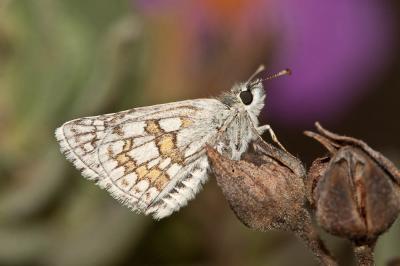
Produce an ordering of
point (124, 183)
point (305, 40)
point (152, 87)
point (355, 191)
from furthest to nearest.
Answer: point (305, 40) → point (152, 87) → point (124, 183) → point (355, 191)

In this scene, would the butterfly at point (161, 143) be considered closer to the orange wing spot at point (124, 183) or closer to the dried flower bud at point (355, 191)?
the orange wing spot at point (124, 183)

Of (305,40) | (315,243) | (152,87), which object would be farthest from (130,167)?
(305,40)

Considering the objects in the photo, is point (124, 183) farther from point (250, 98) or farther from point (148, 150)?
point (250, 98)

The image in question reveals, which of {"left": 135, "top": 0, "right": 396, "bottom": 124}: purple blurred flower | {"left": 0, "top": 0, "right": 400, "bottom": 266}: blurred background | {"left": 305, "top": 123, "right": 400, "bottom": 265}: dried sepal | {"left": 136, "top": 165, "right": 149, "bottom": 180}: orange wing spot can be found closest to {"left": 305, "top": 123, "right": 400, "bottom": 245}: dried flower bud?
{"left": 305, "top": 123, "right": 400, "bottom": 265}: dried sepal

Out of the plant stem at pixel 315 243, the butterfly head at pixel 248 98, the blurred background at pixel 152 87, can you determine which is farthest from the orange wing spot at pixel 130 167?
the blurred background at pixel 152 87

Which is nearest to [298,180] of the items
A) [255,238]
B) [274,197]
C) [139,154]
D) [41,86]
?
[274,197]

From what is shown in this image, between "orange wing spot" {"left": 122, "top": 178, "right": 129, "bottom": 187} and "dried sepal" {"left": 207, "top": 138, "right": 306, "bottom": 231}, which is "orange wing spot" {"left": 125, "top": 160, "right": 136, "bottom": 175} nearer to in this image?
"orange wing spot" {"left": 122, "top": 178, "right": 129, "bottom": 187}

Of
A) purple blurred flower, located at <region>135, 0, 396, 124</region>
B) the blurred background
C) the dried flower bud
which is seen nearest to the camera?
the dried flower bud
